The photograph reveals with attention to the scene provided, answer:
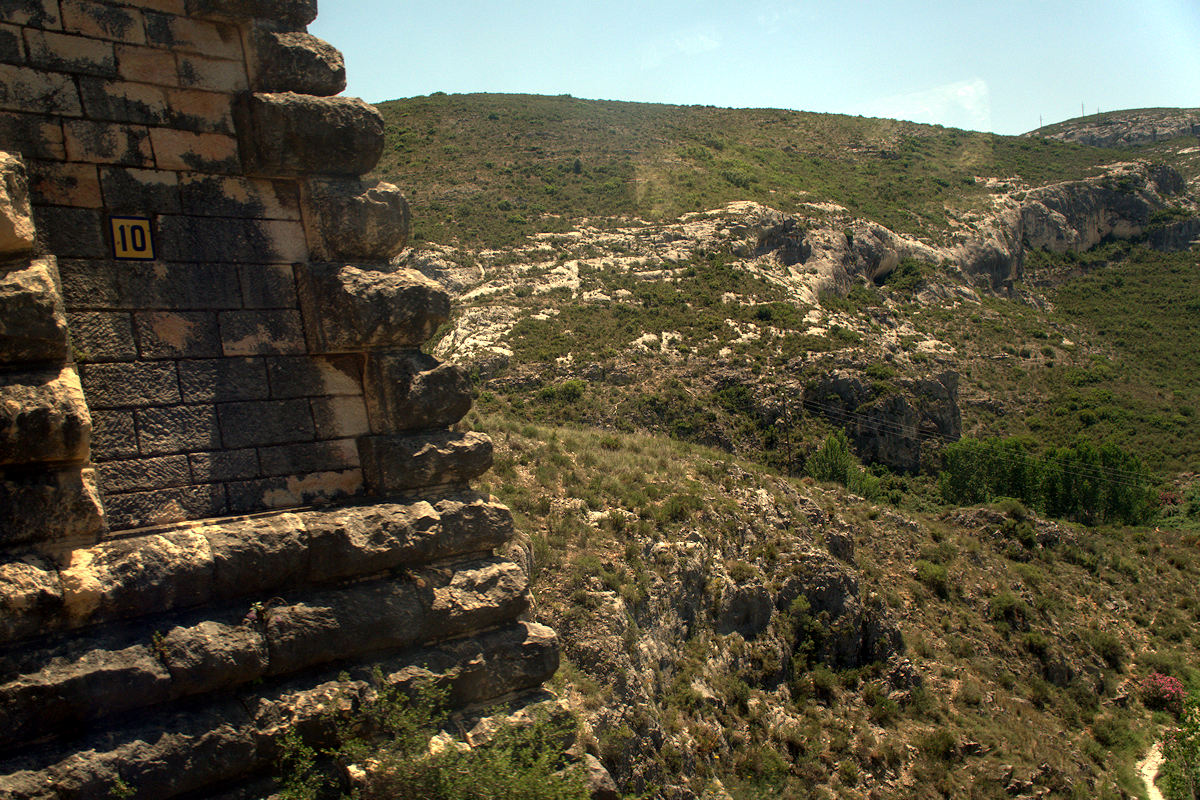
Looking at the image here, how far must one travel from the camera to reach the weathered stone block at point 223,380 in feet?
17.7

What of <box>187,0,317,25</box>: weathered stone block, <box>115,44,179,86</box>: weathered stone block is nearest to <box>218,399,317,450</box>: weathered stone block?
<box>115,44,179,86</box>: weathered stone block

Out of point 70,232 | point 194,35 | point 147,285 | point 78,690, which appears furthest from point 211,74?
point 78,690

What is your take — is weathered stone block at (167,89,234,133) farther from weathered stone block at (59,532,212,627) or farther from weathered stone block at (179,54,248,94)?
weathered stone block at (59,532,212,627)

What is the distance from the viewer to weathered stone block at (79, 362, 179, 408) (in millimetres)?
5020

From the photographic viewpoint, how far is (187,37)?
551 centimetres

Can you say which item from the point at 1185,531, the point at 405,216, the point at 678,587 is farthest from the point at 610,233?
the point at 405,216

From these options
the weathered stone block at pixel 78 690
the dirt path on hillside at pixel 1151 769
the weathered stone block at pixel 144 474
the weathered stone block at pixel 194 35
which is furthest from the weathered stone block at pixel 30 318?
the dirt path on hillside at pixel 1151 769

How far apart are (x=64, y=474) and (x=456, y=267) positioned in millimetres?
A: 34252

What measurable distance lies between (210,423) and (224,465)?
31 cm

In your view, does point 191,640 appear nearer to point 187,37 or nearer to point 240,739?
point 240,739

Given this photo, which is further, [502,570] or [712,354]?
[712,354]

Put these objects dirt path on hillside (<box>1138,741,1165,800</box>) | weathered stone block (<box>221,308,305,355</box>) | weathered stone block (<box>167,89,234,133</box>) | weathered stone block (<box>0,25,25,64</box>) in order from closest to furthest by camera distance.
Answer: weathered stone block (<box>0,25,25,64</box>) → weathered stone block (<box>167,89,234,133</box>) → weathered stone block (<box>221,308,305,355</box>) → dirt path on hillside (<box>1138,741,1165,800</box>)

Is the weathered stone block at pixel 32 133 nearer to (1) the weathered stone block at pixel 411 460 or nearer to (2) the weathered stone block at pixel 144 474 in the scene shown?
(2) the weathered stone block at pixel 144 474

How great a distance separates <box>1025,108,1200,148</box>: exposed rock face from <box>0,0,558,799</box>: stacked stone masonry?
116 metres
